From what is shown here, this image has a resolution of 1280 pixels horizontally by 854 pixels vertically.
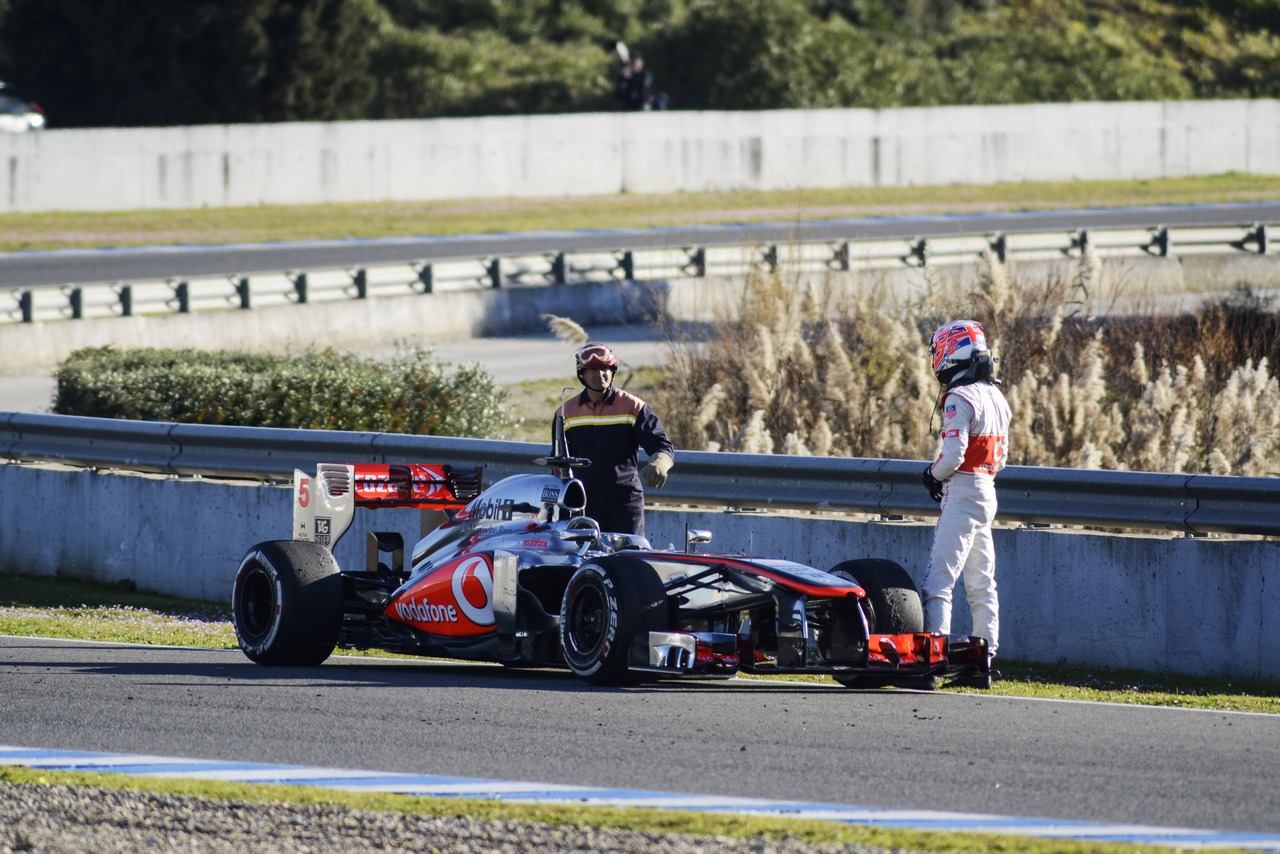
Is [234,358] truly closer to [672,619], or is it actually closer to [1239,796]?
[672,619]

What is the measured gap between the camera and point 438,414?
18203 millimetres

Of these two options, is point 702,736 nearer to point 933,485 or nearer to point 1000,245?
point 933,485

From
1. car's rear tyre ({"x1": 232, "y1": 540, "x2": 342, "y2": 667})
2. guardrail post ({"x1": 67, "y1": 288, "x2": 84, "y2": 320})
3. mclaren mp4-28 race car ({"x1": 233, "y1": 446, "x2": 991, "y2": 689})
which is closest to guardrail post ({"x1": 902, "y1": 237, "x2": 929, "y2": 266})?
guardrail post ({"x1": 67, "y1": 288, "x2": 84, "y2": 320})

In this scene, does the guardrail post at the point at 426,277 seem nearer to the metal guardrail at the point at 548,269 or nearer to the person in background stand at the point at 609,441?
the metal guardrail at the point at 548,269

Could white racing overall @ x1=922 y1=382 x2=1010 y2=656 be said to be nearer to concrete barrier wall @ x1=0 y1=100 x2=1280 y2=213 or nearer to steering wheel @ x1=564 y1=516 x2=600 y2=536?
steering wheel @ x1=564 y1=516 x2=600 y2=536

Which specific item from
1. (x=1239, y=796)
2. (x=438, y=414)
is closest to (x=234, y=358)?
(x=438, y=414)

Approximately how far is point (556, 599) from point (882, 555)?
273cm

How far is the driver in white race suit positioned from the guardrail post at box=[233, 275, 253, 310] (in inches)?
689

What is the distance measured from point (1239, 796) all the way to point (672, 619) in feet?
11.0

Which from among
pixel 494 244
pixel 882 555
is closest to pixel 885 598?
pixel 882 555

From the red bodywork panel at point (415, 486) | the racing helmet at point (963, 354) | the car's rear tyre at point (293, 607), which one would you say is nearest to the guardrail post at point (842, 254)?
the red bodywork panel at point (415, 486)

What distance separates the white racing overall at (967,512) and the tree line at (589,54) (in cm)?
4367

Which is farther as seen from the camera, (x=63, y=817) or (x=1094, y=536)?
(x=1094, y=536)

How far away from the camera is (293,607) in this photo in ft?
36.6
